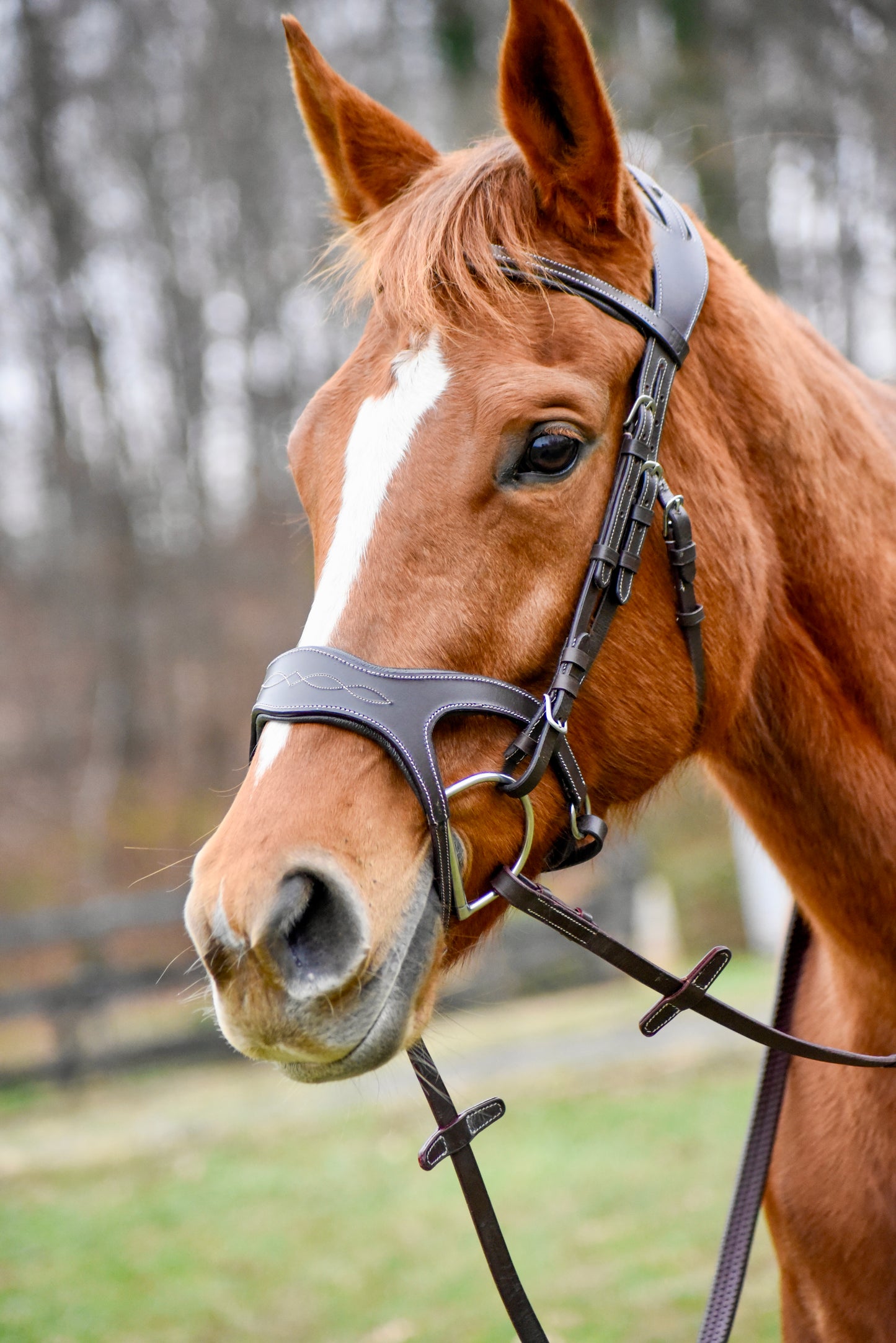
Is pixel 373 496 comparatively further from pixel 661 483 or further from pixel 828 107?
pixel 828 107

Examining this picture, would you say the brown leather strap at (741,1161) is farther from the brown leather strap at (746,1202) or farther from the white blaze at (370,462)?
the white blaze at (370,462)

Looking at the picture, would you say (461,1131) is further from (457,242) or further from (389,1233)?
(389,1233)

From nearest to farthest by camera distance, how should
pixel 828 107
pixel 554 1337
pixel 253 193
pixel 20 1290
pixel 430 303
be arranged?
pixel 430 303
pixel 554 1337
pixel 20 1290
pixel 828 107
pixel 253 193

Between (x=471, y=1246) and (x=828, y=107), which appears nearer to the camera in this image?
(x=471, y=1246)

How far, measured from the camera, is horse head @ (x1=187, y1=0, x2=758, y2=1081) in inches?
62.5

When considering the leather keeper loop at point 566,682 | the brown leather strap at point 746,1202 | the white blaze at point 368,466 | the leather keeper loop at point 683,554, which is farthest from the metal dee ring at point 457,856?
the brown leather strap at point 746,1202

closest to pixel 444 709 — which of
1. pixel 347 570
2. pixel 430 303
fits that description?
pixel 347 570

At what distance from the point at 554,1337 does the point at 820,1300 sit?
8.53 ft

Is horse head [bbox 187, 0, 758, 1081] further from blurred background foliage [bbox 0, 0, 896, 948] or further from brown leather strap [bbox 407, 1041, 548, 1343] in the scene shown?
blurred background foliage [bbox 0, 0, 896, 948]

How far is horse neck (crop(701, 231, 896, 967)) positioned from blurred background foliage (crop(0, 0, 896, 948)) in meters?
11.5

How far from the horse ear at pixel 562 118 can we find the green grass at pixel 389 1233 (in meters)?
4.50

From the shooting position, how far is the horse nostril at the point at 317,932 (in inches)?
61.1

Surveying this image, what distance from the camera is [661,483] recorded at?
6.36 ft

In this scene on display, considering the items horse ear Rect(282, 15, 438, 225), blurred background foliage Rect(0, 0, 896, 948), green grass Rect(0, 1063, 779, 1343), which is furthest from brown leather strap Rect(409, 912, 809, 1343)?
blurred background foliage Rect(0, 0, 896, 948)
